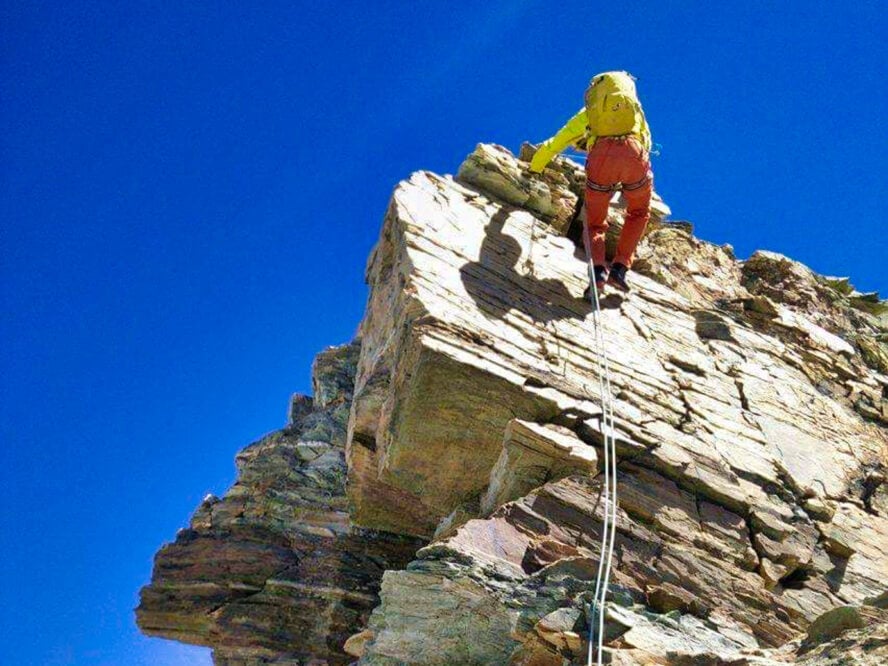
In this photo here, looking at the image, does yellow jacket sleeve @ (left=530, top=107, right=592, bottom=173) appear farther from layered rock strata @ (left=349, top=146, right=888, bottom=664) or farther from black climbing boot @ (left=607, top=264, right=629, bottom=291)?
black climbing boot @ (left=607, top=264, right=629, bottom=291)

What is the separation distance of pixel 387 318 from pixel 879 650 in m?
8.06

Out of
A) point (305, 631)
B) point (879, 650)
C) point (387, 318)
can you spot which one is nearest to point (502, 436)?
point (387, 318)

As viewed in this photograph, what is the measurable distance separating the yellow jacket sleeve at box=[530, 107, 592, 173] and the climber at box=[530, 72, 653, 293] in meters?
0.02

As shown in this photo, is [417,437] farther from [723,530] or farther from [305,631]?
[305,631]

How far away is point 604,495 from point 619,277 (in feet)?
16.6

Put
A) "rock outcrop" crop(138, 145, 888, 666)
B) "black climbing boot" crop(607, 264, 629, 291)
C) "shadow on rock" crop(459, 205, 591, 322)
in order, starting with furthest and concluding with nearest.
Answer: "black climbing boot" crop(607, 264, 629, 291) < "shadow on rock" crop(459, 205, 591, 322) < "rock outcrop" crop(138, 145, 888, 666)

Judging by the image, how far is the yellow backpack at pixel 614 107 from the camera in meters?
11.7

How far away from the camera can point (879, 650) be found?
18.9ft

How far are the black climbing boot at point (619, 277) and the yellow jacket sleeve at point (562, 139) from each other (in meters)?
2.43

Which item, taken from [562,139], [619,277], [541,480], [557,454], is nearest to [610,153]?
[562,139]

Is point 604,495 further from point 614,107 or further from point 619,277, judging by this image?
point 614,107

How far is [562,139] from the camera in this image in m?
13.0

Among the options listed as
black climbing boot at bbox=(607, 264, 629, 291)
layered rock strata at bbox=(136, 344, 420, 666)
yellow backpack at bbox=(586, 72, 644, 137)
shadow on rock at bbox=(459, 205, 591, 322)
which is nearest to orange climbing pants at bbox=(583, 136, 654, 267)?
yellow backpack at bbox=(586, 72, 644, 137)

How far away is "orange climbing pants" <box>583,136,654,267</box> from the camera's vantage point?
459 inches
